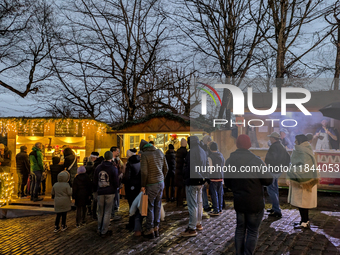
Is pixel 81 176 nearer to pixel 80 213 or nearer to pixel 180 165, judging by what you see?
pixel 80 213

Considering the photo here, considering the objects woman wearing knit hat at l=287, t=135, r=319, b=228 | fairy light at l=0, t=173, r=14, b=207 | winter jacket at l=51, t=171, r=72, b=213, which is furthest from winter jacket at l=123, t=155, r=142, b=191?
fairy light at l=0, t=173, r=14, b=207

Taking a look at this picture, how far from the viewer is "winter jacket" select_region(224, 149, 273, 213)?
150 inches

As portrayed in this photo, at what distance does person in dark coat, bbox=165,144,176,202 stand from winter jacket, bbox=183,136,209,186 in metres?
2.88

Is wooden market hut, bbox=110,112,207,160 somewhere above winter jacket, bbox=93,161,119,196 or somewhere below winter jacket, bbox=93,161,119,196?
above

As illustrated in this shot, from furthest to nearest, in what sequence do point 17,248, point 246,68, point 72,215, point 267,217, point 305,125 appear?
point 246,68
point 305,125
point 72,215
point 267,217
point 17,248

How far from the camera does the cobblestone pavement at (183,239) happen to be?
4.78 meters

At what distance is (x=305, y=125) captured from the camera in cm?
1245

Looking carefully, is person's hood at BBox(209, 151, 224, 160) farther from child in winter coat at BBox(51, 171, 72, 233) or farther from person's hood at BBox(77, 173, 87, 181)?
child in winter coat at BBox(51, 171, 72, 233)

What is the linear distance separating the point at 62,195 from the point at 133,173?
216cm

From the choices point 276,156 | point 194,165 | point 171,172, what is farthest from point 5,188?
point 276,156

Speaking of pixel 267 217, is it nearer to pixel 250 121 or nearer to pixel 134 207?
pixel 134 207

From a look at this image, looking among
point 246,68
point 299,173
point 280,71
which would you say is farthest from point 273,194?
point 246,68

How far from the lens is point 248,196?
12.6ft

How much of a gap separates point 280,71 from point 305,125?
2827mm
